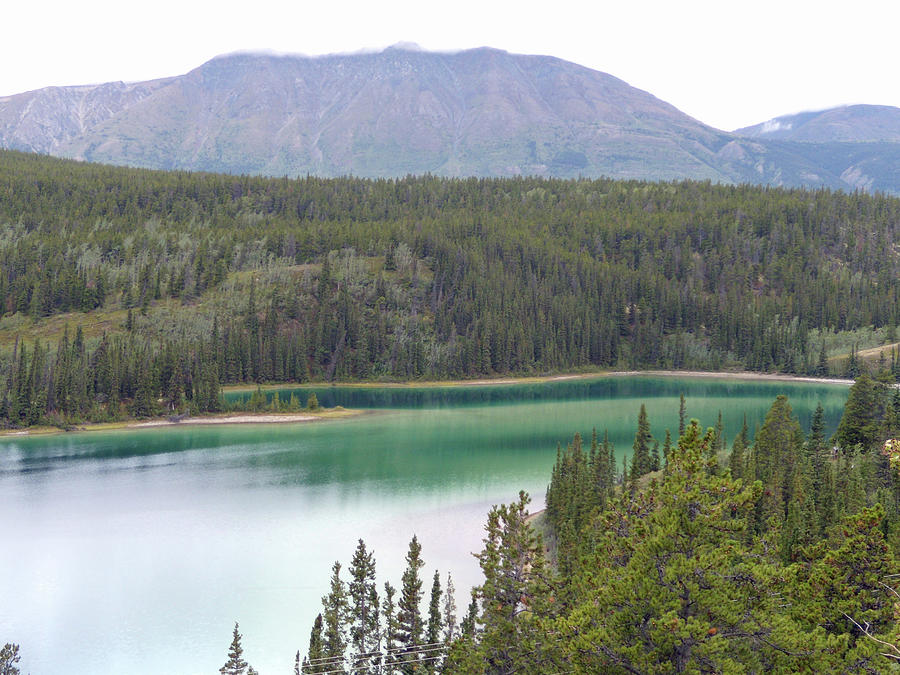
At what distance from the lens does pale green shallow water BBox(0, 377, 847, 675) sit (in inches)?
1533

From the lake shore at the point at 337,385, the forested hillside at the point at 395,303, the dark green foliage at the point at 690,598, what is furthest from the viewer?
the forested hillside at the point at 395,303

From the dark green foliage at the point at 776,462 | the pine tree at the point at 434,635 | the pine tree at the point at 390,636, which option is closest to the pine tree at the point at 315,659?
the pine tree at the point at 390,636

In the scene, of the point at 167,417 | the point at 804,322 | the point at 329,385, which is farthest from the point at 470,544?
the point at 804,322

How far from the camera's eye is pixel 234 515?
6094 cm

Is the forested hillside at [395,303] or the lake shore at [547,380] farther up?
the forested hillside at [395,303]

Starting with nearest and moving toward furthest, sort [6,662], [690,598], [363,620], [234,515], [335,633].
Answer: [690,598]
[6,662]
[335,633]
[363,620]
[234,515]

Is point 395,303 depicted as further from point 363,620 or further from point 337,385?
point 363,620

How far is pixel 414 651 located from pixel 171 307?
14091 cm

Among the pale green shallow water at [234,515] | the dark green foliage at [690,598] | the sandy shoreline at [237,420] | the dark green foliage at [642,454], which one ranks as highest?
the dark green foliage at [690,598]

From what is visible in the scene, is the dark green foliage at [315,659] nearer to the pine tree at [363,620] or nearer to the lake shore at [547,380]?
the pine tree at [363,620]

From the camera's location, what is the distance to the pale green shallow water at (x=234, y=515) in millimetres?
38938

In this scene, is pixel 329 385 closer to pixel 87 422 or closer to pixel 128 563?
pixel 87 422

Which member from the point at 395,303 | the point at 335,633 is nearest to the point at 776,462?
the point at 335,633

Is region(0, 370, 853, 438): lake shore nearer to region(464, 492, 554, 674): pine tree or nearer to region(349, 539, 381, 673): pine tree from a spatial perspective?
region(349, 539, 381, 673): pine tree
